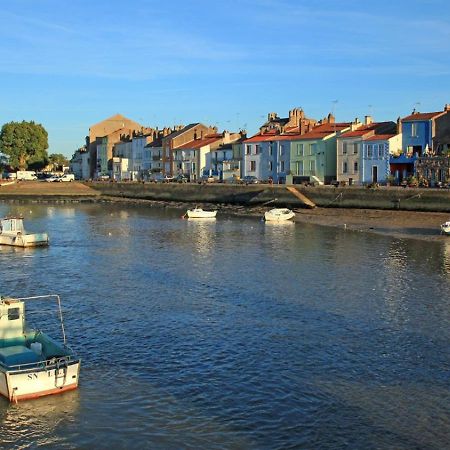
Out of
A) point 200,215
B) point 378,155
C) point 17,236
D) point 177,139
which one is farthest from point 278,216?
point 177,139

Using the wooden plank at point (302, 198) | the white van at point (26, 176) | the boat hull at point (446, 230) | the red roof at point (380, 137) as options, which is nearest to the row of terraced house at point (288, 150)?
the red roof at point (380, 137)

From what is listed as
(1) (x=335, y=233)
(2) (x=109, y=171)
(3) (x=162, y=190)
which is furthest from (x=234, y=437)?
(2) (x=109, y=171)

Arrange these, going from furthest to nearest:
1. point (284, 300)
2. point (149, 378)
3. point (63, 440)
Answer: point (284, 300) → point (149, 378) → point (63, 440)

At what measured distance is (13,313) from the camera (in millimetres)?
21969

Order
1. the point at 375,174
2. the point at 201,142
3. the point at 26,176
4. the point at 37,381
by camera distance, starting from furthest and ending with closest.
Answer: the point at 26,176 < the point at 201,142 < the point at 375,174 < the point at 37,381

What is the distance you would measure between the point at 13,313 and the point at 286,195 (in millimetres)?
66955

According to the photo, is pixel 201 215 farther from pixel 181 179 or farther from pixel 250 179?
pixel 181 179

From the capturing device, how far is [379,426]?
1748 centimetres

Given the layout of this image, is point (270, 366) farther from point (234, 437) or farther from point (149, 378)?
point (234, 437)

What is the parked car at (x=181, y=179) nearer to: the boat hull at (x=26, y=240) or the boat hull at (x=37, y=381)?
the boat hull at (x=26, y=240)

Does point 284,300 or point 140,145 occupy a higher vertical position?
point 140,145

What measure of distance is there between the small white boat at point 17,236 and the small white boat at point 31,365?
3244cm

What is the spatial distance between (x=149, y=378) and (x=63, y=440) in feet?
15.1

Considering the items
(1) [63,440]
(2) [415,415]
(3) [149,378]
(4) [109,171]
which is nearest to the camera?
(1) [63,440]
